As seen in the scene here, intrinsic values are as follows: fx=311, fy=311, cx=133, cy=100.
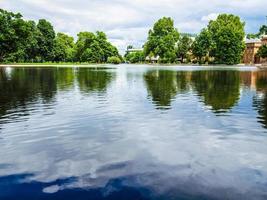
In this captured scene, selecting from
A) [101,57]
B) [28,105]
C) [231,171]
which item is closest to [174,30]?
[101,57]

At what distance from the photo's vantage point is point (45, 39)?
4284 inches

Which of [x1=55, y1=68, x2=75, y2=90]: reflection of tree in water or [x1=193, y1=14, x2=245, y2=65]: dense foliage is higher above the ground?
[x1=193, y1=14, x2=245, y2=65]: dense foliage

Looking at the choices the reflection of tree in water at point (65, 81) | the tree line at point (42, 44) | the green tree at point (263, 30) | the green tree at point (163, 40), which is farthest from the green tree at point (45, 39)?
the green tree at point (263, 30)

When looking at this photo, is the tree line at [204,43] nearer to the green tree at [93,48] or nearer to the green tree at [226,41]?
the green tree at [226,41]

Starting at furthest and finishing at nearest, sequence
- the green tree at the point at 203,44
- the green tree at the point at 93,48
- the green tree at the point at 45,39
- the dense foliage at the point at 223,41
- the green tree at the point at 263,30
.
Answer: the green tree at the point at 263,30, the green tree at the point at 93,48, the green tree at the point at 203,44, the dense foliage at the point at 223,41, the green tree at the point at 45,39

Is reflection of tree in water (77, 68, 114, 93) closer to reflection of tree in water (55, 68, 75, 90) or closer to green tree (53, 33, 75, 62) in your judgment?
reflection of tree in water (55, 68, 75, 90)

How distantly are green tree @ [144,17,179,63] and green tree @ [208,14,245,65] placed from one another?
1602 centimetres

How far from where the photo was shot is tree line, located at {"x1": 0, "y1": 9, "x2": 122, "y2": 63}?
8750 cm

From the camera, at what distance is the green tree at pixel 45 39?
108 metres

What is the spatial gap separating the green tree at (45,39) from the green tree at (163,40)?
42117mm

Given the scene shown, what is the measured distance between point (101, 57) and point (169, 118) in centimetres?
12892

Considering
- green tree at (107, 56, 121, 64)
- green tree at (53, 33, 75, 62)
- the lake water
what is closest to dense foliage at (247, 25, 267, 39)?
green tree at (107, 56, 121, 64)

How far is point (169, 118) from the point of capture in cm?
1390

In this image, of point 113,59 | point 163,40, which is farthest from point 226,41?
point 113,59
